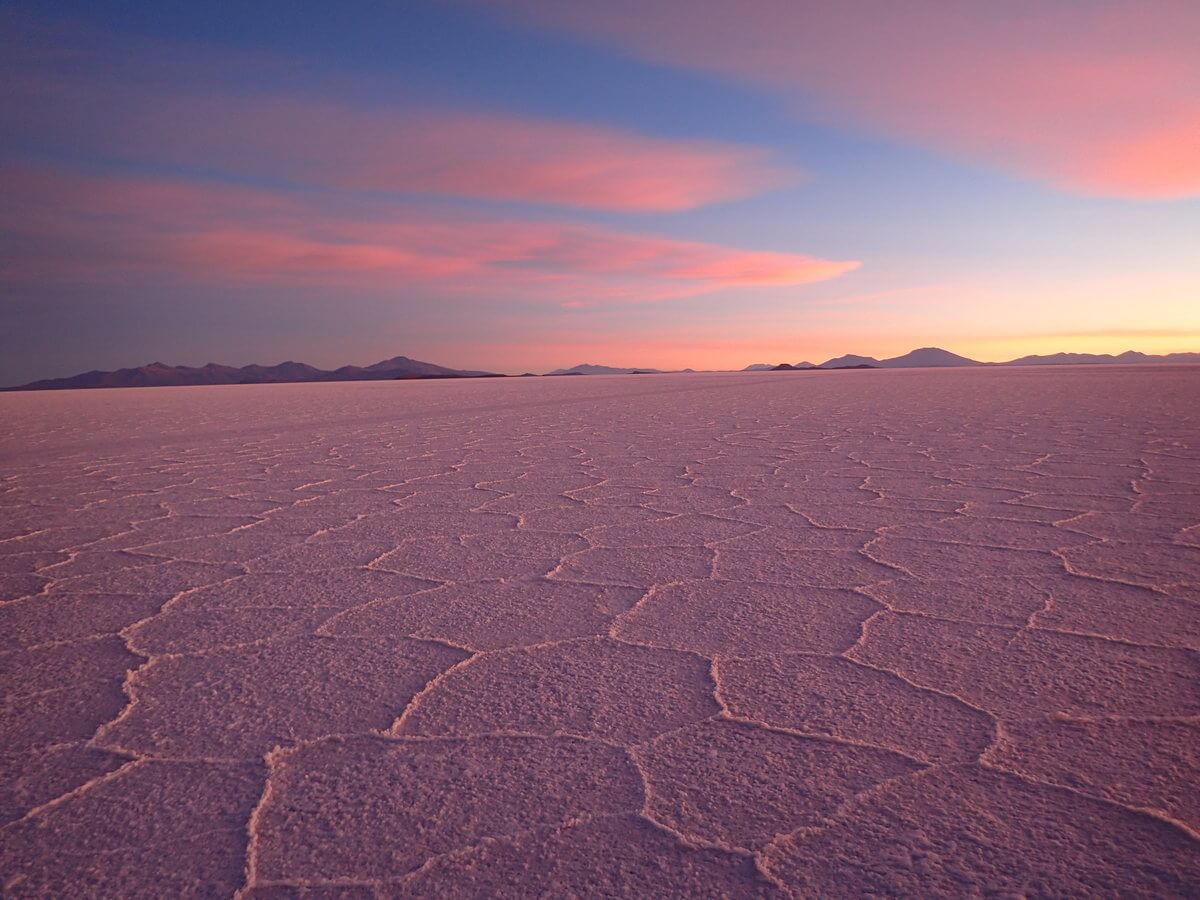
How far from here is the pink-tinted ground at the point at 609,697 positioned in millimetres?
847

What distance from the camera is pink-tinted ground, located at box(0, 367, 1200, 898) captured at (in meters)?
0.85

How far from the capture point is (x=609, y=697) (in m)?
1.23

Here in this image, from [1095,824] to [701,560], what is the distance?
47.5 inches

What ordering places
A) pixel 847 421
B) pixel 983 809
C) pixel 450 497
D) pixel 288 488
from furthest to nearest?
pixel 847 421
pixel 288 488
pixel 450 497
pixel 983 809

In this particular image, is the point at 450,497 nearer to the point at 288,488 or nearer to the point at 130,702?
the point at 288,488

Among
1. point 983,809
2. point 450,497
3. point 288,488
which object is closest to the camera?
point 983,809

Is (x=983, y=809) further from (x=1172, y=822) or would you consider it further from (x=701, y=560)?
(x=701, y=560)

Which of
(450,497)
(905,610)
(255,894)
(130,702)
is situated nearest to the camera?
(255,894)

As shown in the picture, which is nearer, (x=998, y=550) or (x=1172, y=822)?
(x=1172, y=822)

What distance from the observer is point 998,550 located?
6.82 feet

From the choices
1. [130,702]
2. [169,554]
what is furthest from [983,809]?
[169,554]

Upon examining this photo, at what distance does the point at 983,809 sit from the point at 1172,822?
0.21m

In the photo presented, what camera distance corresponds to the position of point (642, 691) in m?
1.25

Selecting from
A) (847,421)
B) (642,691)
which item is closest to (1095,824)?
(642,691)
